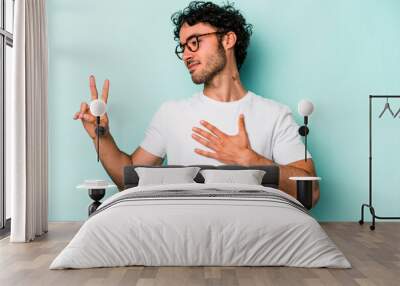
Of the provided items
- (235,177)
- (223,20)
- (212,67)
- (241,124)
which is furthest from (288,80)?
(235,177)

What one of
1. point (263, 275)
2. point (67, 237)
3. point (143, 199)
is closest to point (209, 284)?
point (263, 275)

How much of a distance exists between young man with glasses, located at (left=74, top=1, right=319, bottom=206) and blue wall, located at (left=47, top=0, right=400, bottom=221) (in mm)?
139

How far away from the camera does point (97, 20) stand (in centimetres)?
678

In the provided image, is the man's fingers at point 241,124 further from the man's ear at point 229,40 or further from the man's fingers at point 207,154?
the man's ear at point 229,40

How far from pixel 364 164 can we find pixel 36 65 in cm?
386

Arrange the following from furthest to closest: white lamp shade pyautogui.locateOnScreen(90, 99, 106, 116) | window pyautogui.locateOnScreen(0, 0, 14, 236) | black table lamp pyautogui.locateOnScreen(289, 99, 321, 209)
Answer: white lamp shade pyautogui.locateOnScreen(90, 99, 106, 116) < black table lamp pyautogui.locateOnScreen(289, 99, 321, 209) < window pyautogui.locateOnScreen(0, 0, 14, 236)

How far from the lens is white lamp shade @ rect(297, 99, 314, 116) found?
20.9 feet

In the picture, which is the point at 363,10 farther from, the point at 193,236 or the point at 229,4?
the point at 193,236

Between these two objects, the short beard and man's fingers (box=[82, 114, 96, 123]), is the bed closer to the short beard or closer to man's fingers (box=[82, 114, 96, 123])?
man's fingers (box=[82, 114, 96, 123])

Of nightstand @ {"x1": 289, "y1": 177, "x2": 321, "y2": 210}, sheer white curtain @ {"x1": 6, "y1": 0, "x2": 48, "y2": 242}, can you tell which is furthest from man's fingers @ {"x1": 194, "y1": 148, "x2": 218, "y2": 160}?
sheer white curtain @ {"x1": 6, "y1": 0, "x2": 48, "y2": 242}

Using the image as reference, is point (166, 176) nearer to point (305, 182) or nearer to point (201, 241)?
point (305, 182)

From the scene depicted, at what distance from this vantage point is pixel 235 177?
5898 mm

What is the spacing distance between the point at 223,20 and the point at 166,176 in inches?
78.6

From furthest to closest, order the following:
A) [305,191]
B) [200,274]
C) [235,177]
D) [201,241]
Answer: [305,191] < [235,177] < [201,241] < [200,274]
